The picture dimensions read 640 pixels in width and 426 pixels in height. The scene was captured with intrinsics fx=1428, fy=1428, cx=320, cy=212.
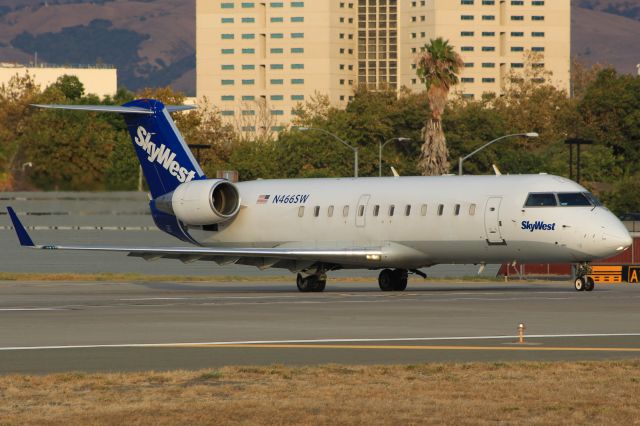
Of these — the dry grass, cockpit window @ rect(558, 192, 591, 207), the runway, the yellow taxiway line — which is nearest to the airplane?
cockpit window @ rect(558, 192, 591, 207)

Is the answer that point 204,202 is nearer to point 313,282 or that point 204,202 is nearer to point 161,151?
point 161,151

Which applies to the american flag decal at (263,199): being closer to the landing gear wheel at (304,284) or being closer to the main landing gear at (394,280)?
the landing gear wheel at (304,284)

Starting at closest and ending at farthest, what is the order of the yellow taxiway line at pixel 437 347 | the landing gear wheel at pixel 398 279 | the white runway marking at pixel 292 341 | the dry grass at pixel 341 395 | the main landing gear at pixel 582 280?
the dry grass at pixel 341 395, the yellow taxiway line at pixel 437 347, the white runway marking at pixel 292 341, the main landing gear at pixel 582 280, the landing gear wheel at pixel 398 279

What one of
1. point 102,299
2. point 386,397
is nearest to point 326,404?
point 386,397

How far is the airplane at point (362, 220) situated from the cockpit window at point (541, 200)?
3cm

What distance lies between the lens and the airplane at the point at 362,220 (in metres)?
39.1

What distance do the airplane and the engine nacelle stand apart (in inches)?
1.7

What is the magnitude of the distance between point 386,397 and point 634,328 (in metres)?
10.9

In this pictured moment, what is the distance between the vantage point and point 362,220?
139 ft

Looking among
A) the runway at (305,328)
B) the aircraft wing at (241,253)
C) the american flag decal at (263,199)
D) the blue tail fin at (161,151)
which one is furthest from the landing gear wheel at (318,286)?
the blue tail fin at (161,151)

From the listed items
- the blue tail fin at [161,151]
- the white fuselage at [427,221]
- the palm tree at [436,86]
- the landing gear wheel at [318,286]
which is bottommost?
the landing gear wheel at [318,286]

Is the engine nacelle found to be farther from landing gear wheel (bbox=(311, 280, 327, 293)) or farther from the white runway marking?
the white runway marking

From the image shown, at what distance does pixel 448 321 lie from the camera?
94.0 ft

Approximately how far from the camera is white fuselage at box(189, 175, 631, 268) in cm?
3875
